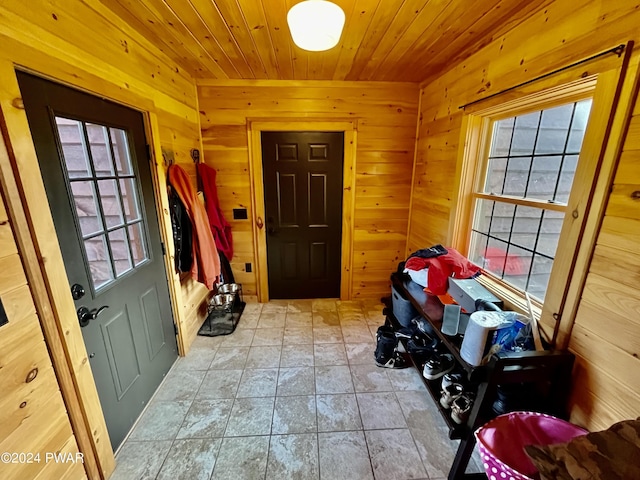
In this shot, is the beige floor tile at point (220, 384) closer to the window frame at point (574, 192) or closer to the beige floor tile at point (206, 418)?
the beige floor tile at point (206, 418)

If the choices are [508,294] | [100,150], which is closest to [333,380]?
[508,294]

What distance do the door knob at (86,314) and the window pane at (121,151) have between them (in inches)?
30.2

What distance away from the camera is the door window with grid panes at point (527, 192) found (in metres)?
1.37

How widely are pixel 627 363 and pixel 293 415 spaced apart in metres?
1.61

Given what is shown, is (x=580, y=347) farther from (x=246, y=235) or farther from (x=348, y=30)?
(x=246, y=235)

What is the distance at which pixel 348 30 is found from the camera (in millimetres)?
1644

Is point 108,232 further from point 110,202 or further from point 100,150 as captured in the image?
point 100,150

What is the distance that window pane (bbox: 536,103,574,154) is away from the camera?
137cm

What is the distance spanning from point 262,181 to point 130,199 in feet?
4.26

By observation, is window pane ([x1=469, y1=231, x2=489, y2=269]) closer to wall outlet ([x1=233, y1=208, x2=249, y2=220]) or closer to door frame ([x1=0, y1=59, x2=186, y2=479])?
Answer: wall outlet ([x1=233, y1=208, x2=249, y2=220])

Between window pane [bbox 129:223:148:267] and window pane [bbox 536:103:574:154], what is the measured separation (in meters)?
2.43

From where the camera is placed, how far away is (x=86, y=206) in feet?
4.34

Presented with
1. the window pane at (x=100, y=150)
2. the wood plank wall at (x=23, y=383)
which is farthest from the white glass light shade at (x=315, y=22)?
the wood plank wall at (x=23, y=383)

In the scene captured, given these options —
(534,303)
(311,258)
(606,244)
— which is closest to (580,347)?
(534,303)
